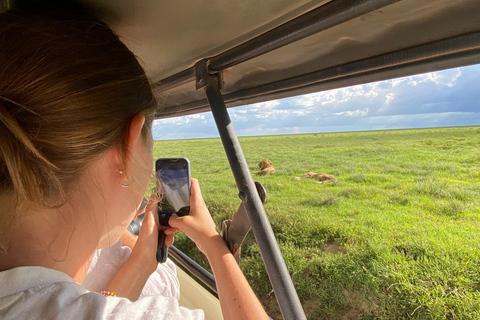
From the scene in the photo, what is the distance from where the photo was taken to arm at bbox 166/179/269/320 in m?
0.71

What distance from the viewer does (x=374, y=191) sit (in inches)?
140

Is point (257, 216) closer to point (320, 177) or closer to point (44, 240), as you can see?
point (44, 240)

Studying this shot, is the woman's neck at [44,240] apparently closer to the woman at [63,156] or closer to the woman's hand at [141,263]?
the woman at [63,156]

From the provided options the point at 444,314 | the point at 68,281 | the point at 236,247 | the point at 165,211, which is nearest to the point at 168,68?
the point at 165,211

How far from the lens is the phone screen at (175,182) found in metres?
0.95

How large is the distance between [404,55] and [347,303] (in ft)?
7.19

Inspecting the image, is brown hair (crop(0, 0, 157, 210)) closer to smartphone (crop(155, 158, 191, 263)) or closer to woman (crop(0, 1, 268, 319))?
woman (crop(0, 1, 268, 319))

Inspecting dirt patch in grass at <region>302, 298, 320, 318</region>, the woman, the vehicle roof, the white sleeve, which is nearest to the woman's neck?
the woman

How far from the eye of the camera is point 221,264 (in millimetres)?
817

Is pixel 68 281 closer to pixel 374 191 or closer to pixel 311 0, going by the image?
pixel 311 0

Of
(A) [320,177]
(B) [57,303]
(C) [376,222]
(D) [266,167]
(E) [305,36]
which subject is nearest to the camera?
(B) [57,303]

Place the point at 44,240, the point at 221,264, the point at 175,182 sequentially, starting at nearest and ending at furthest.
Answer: the point at 44,240, the point at 221,264, the point at 175,182

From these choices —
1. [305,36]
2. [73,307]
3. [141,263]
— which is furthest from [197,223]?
[305,36]

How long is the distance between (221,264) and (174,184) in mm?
324
